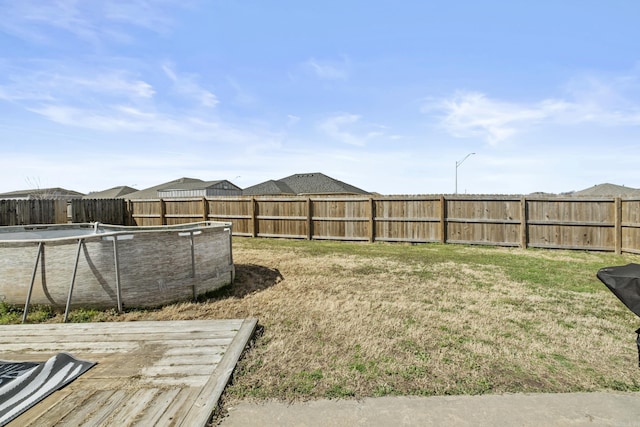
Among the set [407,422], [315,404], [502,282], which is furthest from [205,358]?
[502,282]

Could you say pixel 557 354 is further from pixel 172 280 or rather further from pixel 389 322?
pixel 172 280

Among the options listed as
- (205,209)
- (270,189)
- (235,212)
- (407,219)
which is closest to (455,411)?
(407,219)

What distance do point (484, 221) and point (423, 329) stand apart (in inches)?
355

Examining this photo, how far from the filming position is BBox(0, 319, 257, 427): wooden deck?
227 centimetres

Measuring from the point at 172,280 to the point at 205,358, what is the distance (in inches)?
93.6

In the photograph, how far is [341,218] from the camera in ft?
44.3

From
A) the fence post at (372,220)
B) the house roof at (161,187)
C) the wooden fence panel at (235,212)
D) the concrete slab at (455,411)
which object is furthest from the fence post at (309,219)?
the house roof at (161,187)

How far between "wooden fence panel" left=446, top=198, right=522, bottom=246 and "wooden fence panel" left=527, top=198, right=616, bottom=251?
49cm

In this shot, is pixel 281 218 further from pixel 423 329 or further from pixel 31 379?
pixel 31 379

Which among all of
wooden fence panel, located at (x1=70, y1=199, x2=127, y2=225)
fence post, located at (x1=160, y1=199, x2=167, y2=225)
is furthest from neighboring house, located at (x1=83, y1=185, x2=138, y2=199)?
fence post, located at (x1=160, y1=199, x2=167, y2=225)

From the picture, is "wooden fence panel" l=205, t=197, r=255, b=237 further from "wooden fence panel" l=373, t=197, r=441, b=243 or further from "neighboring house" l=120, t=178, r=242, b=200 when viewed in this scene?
"neighboring house" l=120, t=178, r=242, b=200

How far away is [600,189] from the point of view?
1134 inches

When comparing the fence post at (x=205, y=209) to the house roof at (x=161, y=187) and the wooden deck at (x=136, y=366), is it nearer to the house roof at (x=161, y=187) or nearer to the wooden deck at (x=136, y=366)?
the wooden deck at (x=136, y=366)

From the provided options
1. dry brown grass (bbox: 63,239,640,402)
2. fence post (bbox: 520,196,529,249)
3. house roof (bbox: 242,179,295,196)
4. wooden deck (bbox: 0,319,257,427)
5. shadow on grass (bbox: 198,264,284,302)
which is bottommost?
dry brown grass (bbox: 63,239,640,402)
